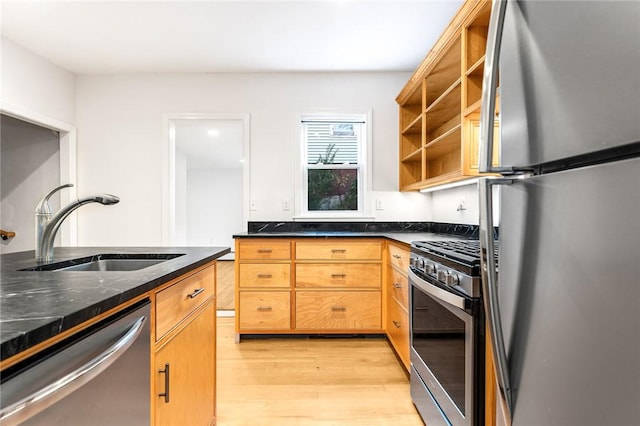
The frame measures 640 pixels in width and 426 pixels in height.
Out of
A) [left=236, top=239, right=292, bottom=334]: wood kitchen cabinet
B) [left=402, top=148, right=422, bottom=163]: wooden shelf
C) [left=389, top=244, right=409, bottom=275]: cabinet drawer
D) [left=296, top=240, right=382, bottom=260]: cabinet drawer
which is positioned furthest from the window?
[left=389, top=244, right=409, bottom=275]: cabinet drawer

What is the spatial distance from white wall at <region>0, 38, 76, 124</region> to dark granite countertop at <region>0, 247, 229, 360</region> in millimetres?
2483

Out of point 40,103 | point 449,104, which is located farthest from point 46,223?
point 449,104

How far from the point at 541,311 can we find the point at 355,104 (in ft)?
9.91

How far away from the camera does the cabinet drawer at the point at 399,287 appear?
2.12 m

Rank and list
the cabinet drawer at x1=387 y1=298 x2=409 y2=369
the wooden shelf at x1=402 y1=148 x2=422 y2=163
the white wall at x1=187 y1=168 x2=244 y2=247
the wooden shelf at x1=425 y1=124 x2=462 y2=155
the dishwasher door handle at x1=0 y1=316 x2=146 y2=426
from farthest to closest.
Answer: the white wall at x1=187 y1=168 x2=244 y2=247, the wooden shelf at x1=402 y1=148 x2=422 y2=163, the wooden shelf at x1=425 y1=124 x2=462 y2=155, the cabinet drawer at x1=387 y1=298 x2=409 y2=369, the dishwasher door handle at x1=0 y1=316 x2=146 y2=426

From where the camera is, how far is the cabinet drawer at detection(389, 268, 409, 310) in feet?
6.94

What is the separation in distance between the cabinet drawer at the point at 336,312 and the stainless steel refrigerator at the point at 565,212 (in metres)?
2.04

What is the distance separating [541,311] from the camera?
0.63 metres

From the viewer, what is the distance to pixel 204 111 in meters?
→ 3.32

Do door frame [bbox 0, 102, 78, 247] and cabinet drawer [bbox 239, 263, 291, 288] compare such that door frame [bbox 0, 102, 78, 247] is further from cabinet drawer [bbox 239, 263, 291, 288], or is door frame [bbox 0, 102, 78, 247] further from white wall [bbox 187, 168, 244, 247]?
white wall [bbox 187, 168, 244, 247]

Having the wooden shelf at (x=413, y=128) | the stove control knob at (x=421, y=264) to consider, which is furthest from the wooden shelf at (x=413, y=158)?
the stove control knob at (x=421, y=264)

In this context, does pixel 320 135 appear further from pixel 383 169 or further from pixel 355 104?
pixel 383 169

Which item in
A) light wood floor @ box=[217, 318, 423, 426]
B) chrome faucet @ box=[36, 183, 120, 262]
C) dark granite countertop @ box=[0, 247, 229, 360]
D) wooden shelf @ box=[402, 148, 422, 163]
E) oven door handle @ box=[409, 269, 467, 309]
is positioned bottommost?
light wood floor @ box=[217, 318, 423, 426]

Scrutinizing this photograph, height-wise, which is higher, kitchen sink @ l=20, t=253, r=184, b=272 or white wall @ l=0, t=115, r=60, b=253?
white wall @ l=0, t=115, r=60, b=253
